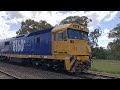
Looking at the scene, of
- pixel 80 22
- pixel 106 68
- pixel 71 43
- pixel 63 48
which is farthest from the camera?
pixel 80 22

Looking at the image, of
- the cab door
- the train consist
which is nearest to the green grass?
the train consist

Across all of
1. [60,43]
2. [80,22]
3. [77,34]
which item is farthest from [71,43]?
[80,22]

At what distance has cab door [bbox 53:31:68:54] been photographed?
590 inches

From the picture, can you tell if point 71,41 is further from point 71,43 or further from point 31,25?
point 31,25

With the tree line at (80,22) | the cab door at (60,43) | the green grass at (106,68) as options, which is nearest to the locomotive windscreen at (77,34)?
the cab door at (60,43)

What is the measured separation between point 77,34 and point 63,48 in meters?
1.72

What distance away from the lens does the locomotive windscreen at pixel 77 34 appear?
1516cm

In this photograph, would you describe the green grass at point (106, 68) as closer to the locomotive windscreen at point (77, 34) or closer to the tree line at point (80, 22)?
the locomotive windscreen at point (77, 34)

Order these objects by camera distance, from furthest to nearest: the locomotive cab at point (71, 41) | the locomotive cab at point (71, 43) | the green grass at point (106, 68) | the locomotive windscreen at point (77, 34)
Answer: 1. the green grass at point (106, 68)
2. the locomotive windscreen at point (77, 34)
3. the locomotive cab at point (71, 41)
4. the locomotive cab at point (71, 43)

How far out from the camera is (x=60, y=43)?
15.5 meters

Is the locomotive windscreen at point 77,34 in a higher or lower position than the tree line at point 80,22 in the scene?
lower

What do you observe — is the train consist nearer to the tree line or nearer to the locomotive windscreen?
the locomotive windscreen

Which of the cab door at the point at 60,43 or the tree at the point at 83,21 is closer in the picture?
the cab door at the point at 60,43

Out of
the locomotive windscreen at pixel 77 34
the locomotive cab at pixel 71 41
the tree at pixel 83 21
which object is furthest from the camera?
the tree at pixel 83 21
